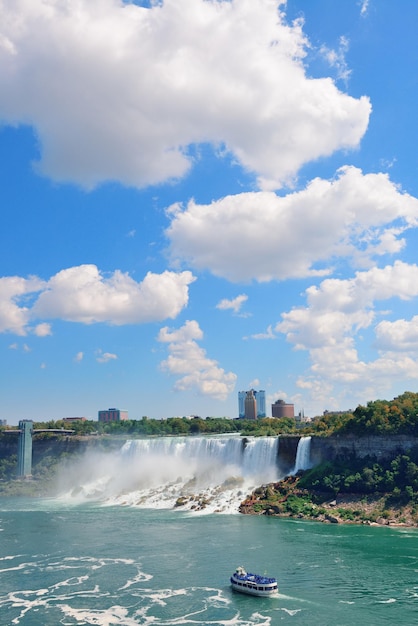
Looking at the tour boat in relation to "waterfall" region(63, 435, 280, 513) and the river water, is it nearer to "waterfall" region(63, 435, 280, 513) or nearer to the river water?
the river water

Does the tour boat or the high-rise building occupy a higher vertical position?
the high-rise building

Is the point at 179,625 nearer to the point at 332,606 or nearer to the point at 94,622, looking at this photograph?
the point at 94,622

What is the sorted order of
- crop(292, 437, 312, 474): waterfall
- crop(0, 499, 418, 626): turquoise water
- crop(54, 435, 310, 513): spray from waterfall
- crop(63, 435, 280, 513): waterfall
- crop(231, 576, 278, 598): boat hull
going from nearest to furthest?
crop(0, 499, 418, 626): turquoise water
crop(231, 576, 278, 598): boat hull
crop(63, 435, 280, 513): waterfall
crop(54, 435, 310, 513): spray from waterfall
crop(292, 437, 312, 474): waterfall

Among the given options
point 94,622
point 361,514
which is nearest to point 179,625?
point 94,622

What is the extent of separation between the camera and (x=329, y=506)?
63.1 m

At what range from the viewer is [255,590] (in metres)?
35.8

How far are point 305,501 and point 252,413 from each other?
11221cm

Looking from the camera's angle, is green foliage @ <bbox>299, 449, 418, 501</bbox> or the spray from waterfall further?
the spray from waterfall

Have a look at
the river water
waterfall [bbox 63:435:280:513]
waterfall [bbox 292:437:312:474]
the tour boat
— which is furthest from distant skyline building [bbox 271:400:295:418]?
the tour boat

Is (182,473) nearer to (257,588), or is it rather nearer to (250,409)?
(257,588)

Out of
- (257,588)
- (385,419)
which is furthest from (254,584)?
(385,419)

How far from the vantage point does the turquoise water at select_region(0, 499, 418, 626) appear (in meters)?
A: 32.9

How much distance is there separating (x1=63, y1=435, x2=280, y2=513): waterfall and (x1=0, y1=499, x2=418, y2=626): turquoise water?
11530 mm

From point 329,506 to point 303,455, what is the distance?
1325 cm
